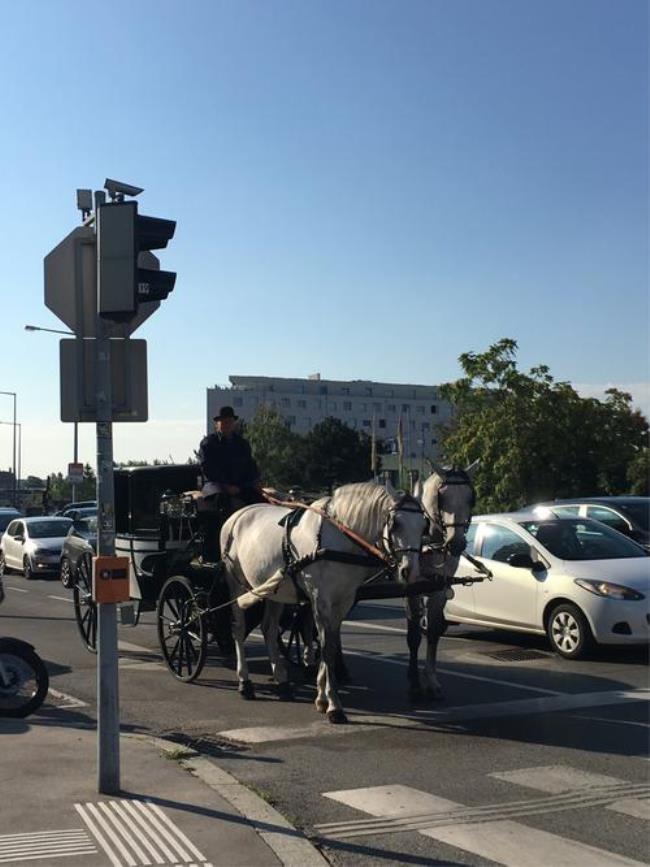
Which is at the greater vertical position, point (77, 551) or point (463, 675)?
point (77, 551)

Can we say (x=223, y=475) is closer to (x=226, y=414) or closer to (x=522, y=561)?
(x=226, y=414)

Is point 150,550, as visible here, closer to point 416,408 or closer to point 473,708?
point 473,708

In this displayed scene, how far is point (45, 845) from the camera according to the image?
17.4 feet

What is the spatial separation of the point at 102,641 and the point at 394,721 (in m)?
3.32

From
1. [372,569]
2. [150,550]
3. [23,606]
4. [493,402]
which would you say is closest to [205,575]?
[150,550]

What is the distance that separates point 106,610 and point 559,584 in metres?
6.79

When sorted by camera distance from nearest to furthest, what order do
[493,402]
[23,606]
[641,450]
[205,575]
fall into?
[205,575], [23,606], [493,402], [641,450]

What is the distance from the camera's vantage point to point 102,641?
631 centimetres

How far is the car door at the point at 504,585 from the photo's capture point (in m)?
12.2

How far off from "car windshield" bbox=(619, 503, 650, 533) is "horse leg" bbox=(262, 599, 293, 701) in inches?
344

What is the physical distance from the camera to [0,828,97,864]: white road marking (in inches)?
202

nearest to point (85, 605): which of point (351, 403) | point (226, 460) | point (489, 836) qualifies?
point (226, 460)

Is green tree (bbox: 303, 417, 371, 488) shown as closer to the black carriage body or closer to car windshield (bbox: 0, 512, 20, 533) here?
car windshield (bbox: 0, 512, 20, 533)

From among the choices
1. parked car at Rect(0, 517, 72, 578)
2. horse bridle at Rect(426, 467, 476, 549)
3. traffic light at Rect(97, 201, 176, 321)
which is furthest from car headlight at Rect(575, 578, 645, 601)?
parked car at Rect(0, 517, 72, 578)
